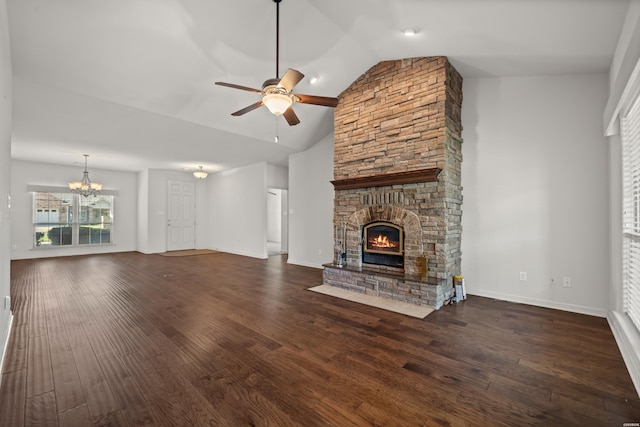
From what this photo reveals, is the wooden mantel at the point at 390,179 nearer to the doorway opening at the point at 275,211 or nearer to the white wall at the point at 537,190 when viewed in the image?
the white wall at the point at 537,190

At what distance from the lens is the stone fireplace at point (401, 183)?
3.93 m

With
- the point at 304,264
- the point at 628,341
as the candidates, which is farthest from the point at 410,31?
the point at 304,264

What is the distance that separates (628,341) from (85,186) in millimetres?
10736

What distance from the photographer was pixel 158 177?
923 cm

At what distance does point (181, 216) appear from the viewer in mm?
9844

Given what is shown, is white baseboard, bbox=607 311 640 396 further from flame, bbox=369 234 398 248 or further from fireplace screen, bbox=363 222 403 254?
flame, bbox=369 234 398 248

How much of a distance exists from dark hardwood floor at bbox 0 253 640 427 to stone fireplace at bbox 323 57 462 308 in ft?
2.00

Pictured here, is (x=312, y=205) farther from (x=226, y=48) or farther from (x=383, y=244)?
(x=226, y=48)

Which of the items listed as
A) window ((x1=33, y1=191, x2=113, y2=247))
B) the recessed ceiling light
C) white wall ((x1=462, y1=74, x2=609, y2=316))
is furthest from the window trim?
white wall ((x1=462, y1=74, x2=609, y2=316))

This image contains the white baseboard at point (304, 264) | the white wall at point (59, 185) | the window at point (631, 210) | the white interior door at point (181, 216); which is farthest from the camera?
the white interior door at point (181, 216)

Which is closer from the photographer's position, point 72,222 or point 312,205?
point 312,205

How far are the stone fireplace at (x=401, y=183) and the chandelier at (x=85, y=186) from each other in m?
7.41

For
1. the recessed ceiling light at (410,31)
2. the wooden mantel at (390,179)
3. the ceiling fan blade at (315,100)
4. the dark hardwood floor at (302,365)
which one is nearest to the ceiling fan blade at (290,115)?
the ceiling fan blade at (315,100)

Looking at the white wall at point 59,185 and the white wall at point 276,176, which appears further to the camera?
the white wall at point 276,176
